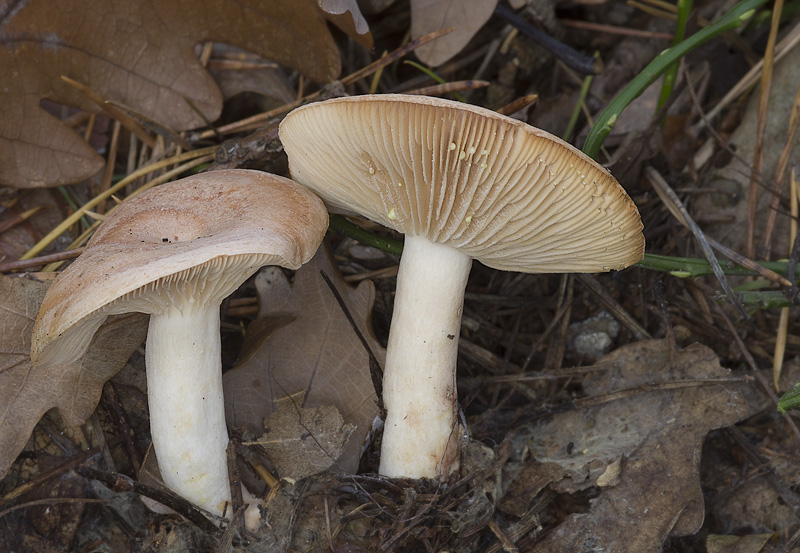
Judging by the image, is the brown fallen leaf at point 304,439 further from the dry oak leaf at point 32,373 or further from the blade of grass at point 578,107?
the blade of grass at point 578,107

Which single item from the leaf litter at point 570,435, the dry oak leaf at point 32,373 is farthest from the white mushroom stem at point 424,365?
the dry oak leaf at point 32,373

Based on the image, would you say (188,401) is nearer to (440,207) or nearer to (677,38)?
(440,207)

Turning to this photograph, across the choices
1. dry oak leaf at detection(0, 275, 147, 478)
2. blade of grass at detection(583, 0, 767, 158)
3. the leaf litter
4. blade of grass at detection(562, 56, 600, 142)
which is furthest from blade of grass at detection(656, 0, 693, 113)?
dry oak leaf at detection(0, 275, 147, 478)

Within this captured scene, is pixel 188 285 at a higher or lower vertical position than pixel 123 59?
lower

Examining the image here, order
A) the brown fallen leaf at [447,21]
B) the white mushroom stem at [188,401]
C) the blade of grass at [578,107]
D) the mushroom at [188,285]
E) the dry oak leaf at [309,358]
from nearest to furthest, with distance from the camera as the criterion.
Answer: the mushroom at [188,285], the white mushroom stem at [188,401], the dry oak leaf at [309,358], the brown fallen leaf at [447,21], the blade of grass at [578,107]

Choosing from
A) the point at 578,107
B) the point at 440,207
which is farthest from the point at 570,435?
the point at 578,107

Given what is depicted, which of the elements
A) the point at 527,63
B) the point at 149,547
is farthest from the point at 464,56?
the point at 149,547
